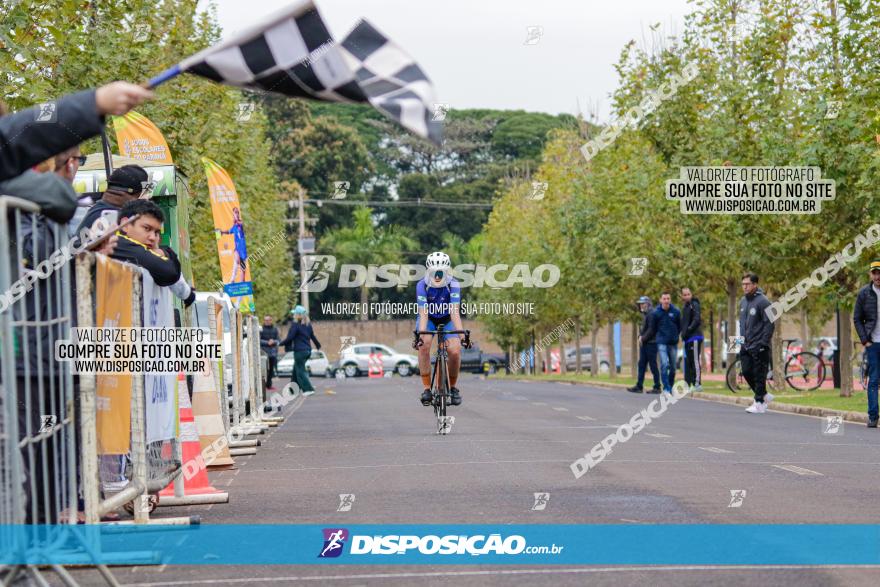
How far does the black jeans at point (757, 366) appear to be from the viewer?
2333 centimetres

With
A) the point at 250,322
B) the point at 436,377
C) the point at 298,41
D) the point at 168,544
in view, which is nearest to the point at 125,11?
the point at 250,322

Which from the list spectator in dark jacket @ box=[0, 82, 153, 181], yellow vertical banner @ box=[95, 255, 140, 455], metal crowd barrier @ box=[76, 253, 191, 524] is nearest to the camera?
spectator in dark jacket @ box=[0, 82, 153, 181]

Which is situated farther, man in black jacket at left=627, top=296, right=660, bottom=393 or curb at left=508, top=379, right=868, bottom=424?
man in black jacket at left=627, top=296, right=660, bottom=393

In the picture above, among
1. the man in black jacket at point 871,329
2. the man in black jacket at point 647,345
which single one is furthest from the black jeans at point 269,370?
the man in black jacket at point 871,329

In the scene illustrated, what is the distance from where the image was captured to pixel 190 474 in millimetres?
10875

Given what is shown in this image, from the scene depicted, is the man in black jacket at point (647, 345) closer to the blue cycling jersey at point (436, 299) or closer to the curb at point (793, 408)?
the curb at point (793, 408)

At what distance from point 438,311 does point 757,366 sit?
7.40 m

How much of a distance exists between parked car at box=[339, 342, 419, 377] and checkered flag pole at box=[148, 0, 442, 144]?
223ft

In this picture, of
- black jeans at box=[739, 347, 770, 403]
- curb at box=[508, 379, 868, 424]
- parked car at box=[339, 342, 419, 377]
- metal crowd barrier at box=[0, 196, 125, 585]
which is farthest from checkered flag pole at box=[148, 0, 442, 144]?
parked car at box=[339, 342, 419, 377]

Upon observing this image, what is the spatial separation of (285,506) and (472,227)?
277 feet

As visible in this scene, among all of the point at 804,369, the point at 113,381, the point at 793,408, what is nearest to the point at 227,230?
the point at 793,408

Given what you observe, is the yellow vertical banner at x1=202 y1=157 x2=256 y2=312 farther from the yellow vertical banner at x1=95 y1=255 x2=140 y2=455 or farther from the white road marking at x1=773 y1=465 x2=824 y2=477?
the yellow vertical banner at x1=95 y1=255 x2=140 y2=455

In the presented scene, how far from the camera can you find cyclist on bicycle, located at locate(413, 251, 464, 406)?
18.1m

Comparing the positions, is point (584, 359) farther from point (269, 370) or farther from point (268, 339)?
point (268, 339)
